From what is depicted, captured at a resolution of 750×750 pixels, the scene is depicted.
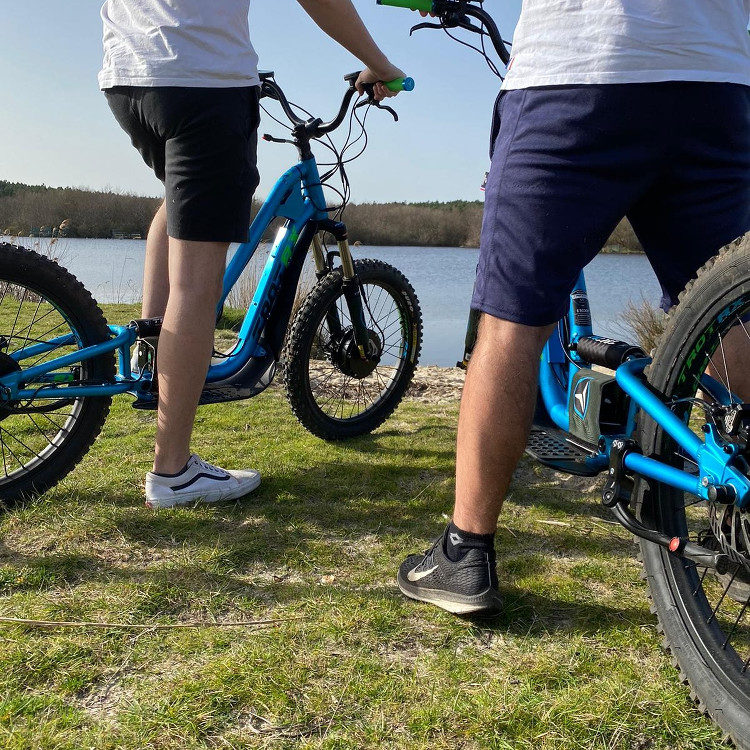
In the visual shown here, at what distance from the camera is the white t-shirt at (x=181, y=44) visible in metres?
2.04

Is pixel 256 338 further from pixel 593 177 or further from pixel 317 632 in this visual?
pixel 593 177

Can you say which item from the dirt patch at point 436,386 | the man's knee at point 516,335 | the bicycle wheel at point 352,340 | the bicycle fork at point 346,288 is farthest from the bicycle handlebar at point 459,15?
the dirt patch at point 436,386

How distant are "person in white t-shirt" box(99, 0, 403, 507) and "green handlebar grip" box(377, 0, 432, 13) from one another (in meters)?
0.11

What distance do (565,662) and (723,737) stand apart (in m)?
0.32

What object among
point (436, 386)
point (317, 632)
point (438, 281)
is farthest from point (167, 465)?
point (438, 281)

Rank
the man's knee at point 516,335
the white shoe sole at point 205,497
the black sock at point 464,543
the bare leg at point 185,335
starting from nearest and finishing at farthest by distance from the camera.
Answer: the man's knee at point 516,335, the black sock at point 464,543, the bare leg at point 185,335, the white shoe sole at point 205,497

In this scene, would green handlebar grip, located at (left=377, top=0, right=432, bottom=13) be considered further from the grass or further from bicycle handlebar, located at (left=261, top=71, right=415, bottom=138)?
the grass

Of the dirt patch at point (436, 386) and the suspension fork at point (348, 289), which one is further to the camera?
the dirt patch at point (436, 386)

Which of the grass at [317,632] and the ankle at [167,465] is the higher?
the ankle at [167,465]

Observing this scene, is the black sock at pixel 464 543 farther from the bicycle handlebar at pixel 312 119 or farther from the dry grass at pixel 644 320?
the dry grass at pixel 644 320

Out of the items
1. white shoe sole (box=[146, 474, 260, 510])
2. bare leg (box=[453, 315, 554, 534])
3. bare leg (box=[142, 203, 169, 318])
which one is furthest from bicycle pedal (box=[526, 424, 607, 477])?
bare leg (box=[142, 203, 169, 318])

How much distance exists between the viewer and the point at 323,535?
2.15m

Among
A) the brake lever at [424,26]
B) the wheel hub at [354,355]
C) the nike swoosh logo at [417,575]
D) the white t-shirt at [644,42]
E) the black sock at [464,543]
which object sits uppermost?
the brake lever at [424,26]

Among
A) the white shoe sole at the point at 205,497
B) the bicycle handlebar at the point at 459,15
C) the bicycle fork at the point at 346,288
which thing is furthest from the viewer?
the bicycle fork at the point at 346,288
